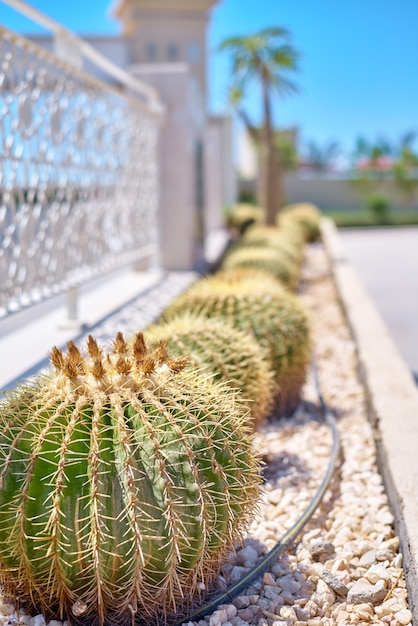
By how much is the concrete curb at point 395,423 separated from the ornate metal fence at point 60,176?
186cm

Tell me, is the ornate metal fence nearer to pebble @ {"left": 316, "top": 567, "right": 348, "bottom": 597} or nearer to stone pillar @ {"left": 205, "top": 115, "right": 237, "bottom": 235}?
pebble @ {"left": 316, "top": 567, "right": 348, "bottom": 597}

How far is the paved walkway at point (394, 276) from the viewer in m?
6.98

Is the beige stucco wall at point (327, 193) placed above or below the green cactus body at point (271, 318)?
below

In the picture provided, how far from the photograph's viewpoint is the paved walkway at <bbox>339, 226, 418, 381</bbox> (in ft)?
22.9

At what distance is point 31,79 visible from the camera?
13.7ft

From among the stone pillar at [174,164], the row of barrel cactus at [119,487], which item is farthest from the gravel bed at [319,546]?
the stone pillar at [174,164]

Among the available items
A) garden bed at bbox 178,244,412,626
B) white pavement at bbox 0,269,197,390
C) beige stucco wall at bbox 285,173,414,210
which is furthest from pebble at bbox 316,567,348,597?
beige stucco wall at bbox 285,173,414,210

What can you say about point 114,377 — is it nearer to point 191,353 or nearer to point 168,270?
point 191,353

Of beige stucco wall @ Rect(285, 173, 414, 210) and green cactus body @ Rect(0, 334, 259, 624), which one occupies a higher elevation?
green cactus body @ Rect(0, 334, 259, 624)

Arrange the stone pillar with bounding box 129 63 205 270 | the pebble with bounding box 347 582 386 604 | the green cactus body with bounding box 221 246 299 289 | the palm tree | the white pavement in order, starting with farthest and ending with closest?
the palm tree → the stone pillar with bounding box 129 63 205 270 → the green cactus body with bounding box 221 246 299 289 → the white pavement → the pebble with bounding box 347 582 386 604

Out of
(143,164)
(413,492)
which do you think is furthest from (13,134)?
(143,164)

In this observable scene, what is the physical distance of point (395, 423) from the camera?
3.27m

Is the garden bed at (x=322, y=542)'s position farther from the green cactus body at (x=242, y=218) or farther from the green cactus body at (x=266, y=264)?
the green cactus body at (x=242, y=218)

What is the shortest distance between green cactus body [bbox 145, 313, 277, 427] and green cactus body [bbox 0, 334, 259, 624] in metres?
0.91
